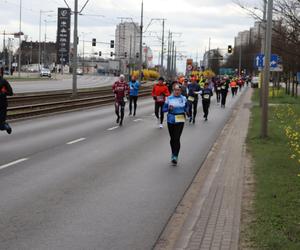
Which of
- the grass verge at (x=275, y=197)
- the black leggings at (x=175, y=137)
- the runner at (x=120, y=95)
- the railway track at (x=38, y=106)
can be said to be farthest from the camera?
the railway track at (x=38, y=106)

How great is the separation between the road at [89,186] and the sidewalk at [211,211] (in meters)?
0.19

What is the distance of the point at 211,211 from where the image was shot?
778 centimetres

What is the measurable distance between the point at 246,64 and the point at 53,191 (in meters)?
128

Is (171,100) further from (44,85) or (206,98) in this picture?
(44,85)

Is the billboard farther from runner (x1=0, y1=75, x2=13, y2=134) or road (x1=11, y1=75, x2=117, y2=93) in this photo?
runner (x1=0, y1=75, x2=13, y2=134)

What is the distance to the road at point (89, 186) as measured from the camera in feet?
21.6

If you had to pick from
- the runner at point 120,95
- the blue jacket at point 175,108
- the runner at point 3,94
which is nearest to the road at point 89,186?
the runner at point 3,94

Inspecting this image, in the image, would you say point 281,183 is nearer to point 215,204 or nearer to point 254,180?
point 254,180

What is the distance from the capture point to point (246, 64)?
134m

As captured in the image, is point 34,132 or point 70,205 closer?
point 70,205

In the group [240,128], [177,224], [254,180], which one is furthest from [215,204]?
[240,128]

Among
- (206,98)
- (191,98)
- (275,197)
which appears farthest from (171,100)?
(206,98)

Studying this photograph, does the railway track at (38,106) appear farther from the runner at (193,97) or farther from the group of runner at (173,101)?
the runner at (193,97)

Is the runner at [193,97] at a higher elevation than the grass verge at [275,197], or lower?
higher
